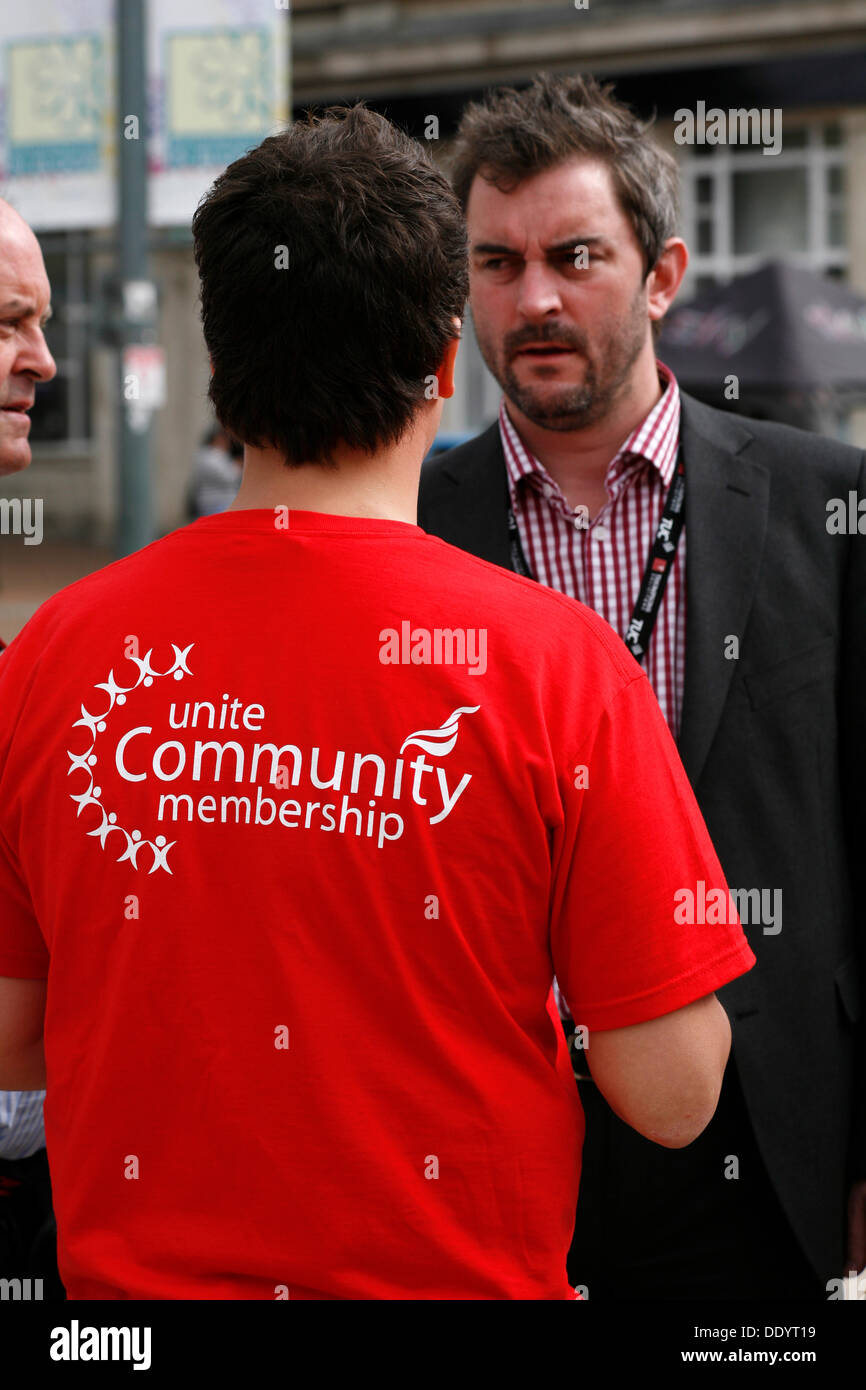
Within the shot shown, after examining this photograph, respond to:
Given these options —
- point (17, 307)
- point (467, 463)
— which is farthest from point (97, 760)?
point (467, 463)

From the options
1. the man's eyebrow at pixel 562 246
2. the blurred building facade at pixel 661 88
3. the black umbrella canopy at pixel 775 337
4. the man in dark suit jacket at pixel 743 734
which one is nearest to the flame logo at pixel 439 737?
the man in dark suit jacket at pixel 743 734

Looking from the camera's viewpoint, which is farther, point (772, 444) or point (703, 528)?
point (772, 444)

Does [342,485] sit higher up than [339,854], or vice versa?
[342,485]

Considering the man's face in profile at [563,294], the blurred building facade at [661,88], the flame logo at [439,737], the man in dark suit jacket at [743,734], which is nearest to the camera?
the flame logo at [439,737]

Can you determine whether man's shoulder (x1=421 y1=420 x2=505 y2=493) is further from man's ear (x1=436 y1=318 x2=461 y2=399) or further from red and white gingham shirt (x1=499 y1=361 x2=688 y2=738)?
man's ear (x1=436 y1=318 x2=461 y2=399)

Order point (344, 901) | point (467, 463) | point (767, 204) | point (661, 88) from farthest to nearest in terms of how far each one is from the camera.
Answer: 1. point (767, 204)
2. point (661, 88)
3. point (467, 463)
4. point (344, 901)

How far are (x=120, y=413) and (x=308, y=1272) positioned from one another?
9738 millimetres

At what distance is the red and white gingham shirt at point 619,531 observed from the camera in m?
2.53

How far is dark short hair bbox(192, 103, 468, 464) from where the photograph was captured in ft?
4.78

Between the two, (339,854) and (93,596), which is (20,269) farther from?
(339,854)

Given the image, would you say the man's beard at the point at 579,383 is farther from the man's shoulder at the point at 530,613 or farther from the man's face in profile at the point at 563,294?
the man's shoulder at the point at 530,613

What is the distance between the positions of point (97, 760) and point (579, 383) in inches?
56.1

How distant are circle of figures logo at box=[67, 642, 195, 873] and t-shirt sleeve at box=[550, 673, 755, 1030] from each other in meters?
0.38

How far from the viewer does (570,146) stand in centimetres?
264
